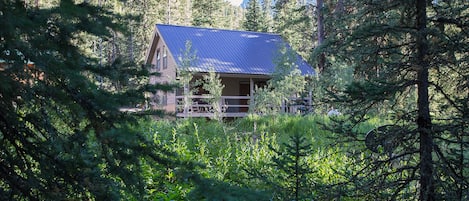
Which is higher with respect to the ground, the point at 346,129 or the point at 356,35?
the point at 356,35

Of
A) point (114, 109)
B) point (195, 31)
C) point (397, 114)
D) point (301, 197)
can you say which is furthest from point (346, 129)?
point (195, 31)

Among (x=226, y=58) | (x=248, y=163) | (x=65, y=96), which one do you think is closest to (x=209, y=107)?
(x=226, y=58)

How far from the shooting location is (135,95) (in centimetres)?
178

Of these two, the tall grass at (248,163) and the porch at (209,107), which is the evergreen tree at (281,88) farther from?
the tall grass at (248,163)

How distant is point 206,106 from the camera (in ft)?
56.5

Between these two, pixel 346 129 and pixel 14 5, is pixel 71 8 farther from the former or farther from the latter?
pixel 346 129

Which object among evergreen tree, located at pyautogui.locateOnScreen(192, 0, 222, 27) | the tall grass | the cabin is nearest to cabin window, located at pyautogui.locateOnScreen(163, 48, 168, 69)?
the cabin

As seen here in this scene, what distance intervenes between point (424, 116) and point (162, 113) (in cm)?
211

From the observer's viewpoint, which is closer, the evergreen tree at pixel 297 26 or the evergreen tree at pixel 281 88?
the evergreen tree at pixel 281 88

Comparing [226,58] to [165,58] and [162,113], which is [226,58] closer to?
[165,58]

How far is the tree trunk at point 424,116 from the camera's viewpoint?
3.03m

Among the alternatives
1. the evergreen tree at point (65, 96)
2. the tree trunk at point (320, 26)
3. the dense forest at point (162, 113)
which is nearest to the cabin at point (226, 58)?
the tree trunk at point (320, 26)

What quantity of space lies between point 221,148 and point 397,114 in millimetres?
3393

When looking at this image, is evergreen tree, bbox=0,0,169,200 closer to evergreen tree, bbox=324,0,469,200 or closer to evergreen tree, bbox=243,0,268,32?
evergreen tree, bbox=324,0,469,200
